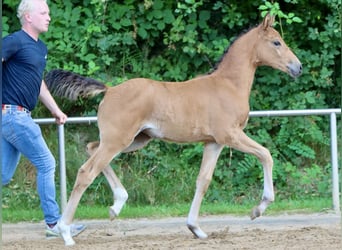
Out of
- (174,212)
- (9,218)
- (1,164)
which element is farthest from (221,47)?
(1,164)

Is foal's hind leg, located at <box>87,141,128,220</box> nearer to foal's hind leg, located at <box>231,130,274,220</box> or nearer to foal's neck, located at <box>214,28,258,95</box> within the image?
foal's hind leg, located at <box>231,130,274,220</box>

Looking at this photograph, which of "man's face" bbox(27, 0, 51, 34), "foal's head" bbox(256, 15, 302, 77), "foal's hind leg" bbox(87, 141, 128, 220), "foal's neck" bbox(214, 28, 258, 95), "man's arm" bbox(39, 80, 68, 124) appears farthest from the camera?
"foal's head" bbox(256, 15, 302, 77)

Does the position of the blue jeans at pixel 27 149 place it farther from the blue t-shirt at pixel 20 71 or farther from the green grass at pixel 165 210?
the green grass at pixel 165 210

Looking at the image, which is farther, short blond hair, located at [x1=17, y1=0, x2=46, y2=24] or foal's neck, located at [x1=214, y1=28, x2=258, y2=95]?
foal's neck, located at [x1=214, y1=28, x2=258, y2=95]

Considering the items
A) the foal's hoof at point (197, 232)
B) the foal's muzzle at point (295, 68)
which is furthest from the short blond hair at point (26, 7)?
the foal's muzzle at point (295, 68)

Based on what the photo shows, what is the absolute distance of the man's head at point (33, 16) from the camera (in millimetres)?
6977

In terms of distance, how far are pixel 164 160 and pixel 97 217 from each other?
2081 millimetres

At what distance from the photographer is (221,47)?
11430 mm

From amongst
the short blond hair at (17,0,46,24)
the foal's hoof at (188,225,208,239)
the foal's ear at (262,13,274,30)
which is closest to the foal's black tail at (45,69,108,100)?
the short blond hair at (17,0,46,24)

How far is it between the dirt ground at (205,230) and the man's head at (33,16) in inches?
77.6

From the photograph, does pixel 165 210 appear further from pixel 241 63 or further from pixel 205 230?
pixel 241 63

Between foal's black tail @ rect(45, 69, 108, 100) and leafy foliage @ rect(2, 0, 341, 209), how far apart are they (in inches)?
107

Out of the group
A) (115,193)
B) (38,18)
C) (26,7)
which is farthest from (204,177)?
(26,7)

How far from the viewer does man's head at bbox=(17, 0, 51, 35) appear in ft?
22.9
